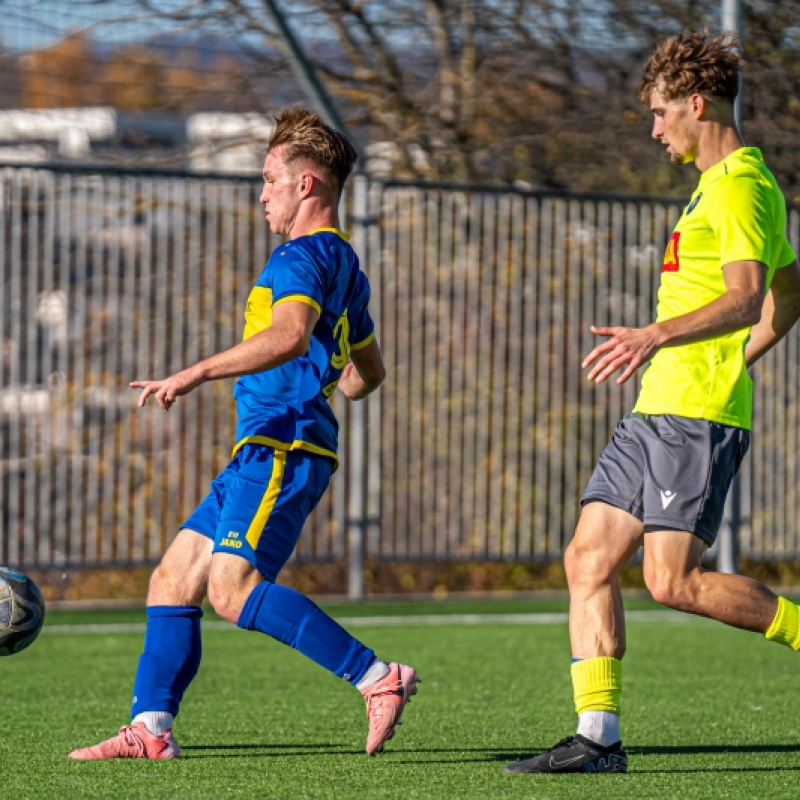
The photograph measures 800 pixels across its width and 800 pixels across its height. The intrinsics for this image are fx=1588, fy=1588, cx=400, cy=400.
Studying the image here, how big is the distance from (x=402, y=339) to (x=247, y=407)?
6.04 metres

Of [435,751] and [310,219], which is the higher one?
[310,219]

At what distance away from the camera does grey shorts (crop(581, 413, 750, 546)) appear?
401 cm

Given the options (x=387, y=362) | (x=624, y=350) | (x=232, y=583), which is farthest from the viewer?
(x=387, y=362)

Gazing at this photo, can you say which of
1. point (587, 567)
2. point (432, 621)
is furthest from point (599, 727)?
point (432, 621)

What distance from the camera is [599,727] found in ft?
13.5

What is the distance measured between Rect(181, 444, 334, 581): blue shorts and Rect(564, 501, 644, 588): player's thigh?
2.36ft

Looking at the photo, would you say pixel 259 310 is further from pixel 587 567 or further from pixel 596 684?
pixel 596 684

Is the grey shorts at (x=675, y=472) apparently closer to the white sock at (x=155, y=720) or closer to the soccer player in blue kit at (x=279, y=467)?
the soccer player in blue kit at (x=279, y=467)

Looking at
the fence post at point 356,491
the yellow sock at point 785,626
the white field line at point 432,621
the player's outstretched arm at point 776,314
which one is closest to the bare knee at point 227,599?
the yellow sock at point 785,626

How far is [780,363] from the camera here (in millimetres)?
10852

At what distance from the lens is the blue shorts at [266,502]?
4117 millimetres

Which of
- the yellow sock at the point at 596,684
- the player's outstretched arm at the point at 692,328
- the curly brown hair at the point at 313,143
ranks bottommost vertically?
the yellow sock at the point at 596,684

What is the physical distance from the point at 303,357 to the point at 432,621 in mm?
4977

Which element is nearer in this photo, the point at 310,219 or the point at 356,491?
the point at 310,219
